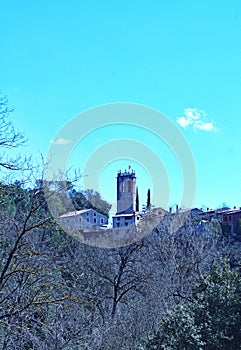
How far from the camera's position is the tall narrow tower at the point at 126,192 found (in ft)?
48.4

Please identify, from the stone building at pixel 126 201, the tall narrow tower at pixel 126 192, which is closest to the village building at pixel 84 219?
the stone building at pixel 126 201

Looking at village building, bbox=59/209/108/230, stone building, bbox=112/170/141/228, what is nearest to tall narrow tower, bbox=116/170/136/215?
stone building, bbox=112/170/141/228

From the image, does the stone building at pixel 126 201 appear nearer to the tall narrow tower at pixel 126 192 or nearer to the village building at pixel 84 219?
the tall narrow tower at pixel 126 192

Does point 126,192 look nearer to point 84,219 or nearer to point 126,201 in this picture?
point 126,201

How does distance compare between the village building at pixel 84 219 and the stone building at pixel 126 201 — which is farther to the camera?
the stone building at pixel 126 201

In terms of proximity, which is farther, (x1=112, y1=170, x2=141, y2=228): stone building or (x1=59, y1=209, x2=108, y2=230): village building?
(x1=112, y1=170, x2=141, y2=228): stone building

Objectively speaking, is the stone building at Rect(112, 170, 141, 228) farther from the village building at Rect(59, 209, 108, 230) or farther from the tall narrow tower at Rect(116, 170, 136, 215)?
the village building at Rect(59, 209, 108, 230)

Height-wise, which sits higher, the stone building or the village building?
the stone building

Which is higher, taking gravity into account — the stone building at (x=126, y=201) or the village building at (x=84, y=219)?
the stone building at (x=126, y=201)

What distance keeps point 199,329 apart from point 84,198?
252 inches

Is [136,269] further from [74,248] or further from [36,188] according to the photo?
[36,188]

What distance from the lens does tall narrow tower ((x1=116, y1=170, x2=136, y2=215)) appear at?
14.8 metres

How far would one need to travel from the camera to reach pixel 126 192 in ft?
51.1

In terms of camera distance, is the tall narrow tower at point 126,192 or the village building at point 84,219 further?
the tall narrow tower at point 126,192
